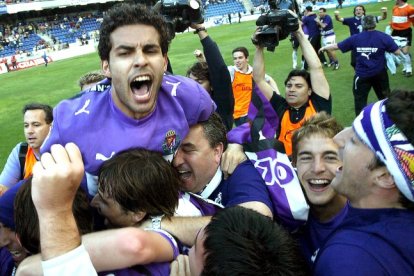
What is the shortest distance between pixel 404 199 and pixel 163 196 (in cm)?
108

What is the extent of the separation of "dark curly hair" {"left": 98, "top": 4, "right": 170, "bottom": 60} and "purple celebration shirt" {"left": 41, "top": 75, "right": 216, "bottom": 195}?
11.7 inches

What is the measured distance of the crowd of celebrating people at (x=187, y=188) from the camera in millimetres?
1436

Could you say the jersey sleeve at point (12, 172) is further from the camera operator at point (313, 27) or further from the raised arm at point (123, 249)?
the camera operator at point (313, 27)

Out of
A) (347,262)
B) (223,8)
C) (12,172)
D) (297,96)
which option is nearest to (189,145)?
(347,262)

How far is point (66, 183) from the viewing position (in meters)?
1.42

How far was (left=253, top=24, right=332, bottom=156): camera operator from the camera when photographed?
4.82 metres

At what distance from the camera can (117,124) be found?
2404mm

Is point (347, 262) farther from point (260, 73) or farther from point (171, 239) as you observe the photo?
point (260, 73)

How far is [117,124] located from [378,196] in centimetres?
148

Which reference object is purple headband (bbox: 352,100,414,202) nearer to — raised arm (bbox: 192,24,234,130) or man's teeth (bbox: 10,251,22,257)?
man's teeth (bbox: 10,251,22,257)

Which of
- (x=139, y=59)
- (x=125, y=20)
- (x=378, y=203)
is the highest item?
(x=125, y=20)

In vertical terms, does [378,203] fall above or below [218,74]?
below

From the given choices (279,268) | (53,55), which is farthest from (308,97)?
(53,55)

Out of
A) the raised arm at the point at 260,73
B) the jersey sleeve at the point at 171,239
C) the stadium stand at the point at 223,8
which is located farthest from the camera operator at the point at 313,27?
the stadium stand at the point at 223,8
